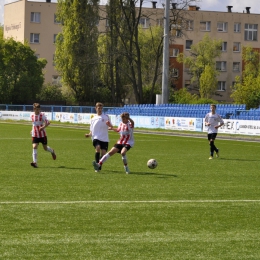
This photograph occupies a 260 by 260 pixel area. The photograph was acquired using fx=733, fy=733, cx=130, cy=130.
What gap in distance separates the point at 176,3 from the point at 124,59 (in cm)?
1684

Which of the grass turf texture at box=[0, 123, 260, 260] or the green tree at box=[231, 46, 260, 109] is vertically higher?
the green tree at box=[231, 46, 260, 109]

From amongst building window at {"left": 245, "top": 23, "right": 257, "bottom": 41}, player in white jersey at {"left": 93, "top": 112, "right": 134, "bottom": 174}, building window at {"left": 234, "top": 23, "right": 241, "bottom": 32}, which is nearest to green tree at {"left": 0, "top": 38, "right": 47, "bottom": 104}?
building window at {"left": 234, "top": 23, "right": 241, "bottom": 32}

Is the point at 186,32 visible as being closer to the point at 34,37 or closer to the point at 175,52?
the point at 175,52

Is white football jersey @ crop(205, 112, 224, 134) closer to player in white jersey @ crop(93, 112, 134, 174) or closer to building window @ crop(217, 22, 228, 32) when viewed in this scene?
player in white jersey @ crop(93, 112, 134, 174)

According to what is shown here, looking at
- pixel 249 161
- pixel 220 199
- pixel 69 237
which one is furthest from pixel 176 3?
pixel 69 237

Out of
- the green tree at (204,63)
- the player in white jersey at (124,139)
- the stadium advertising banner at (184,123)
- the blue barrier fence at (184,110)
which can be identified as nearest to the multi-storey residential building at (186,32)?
the green tree at (204,63)

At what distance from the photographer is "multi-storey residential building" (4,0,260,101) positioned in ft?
336

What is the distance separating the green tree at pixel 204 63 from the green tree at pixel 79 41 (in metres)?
22.1

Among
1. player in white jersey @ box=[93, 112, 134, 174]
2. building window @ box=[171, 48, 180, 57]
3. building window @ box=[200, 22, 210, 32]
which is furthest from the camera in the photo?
building window @ box=[200, 22, 210, 32]

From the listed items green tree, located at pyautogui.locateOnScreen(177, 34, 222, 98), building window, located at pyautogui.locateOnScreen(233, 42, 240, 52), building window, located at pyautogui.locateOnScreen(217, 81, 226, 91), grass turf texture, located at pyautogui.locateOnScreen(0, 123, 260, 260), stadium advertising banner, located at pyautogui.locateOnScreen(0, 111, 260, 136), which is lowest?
grass turf texture, located at pyautogui.locateOnScreen(0, 123, 260, 260)

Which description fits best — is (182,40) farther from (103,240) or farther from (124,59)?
(103,240)

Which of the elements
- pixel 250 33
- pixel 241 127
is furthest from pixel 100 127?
pixel 250 33

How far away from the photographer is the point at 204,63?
97750mm

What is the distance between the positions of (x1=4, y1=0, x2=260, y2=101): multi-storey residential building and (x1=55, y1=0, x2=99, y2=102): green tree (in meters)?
25.0
